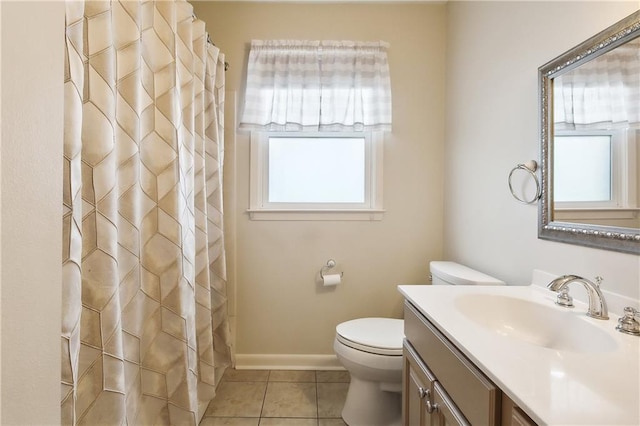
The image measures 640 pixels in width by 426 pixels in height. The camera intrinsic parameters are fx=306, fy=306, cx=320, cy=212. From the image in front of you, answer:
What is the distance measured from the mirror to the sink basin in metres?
0.25

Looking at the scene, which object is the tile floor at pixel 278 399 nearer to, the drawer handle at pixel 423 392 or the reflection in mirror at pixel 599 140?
the drawer handle at pixel 423 392

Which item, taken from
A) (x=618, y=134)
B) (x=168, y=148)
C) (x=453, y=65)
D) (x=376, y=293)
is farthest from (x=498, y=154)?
(x=168, y=148)

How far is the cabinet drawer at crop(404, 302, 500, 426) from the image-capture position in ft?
2.10

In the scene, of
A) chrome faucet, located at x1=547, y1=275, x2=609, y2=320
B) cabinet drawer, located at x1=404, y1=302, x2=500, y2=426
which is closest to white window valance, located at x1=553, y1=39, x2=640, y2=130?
chrome faucet, located at x1=547, y1=275, x2=609, y2=320

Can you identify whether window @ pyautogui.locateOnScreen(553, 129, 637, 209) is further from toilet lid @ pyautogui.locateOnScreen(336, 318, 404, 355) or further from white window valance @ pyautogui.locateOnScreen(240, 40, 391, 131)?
white window valance @ pyautogui.locateOnScreen(240, 40, 391, 131)

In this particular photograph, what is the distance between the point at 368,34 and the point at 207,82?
Answer: 3.62ft

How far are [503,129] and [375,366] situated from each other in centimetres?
126

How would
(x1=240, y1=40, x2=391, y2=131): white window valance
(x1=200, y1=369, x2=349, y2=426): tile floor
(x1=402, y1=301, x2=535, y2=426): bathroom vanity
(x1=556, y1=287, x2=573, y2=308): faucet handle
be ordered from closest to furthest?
1. (x1=402, y1=301, x2=535, y2=426): bathroom vanity
2. (x1=556, y1=287, x2=573, y2=308): faucet handle
3. (x1=200, y1=369, x2=349, y2=426): tile floor
4. (x1=240, y1=40, x2=391, y2=131): white window valance

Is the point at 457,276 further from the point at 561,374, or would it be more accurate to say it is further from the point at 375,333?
the point at 561,374

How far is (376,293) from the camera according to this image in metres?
2.05

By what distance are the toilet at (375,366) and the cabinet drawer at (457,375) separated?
355 millimetres

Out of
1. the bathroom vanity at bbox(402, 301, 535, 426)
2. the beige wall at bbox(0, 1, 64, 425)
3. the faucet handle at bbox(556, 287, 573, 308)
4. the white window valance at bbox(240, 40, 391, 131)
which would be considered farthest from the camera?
the white window valance at bbox(240, 40, 391, 131)

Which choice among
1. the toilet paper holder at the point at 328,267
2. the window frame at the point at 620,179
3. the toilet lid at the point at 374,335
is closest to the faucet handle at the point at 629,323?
the window frame at the point at 620,179

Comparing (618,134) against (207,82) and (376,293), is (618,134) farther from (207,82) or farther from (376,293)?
→ (207,82)
